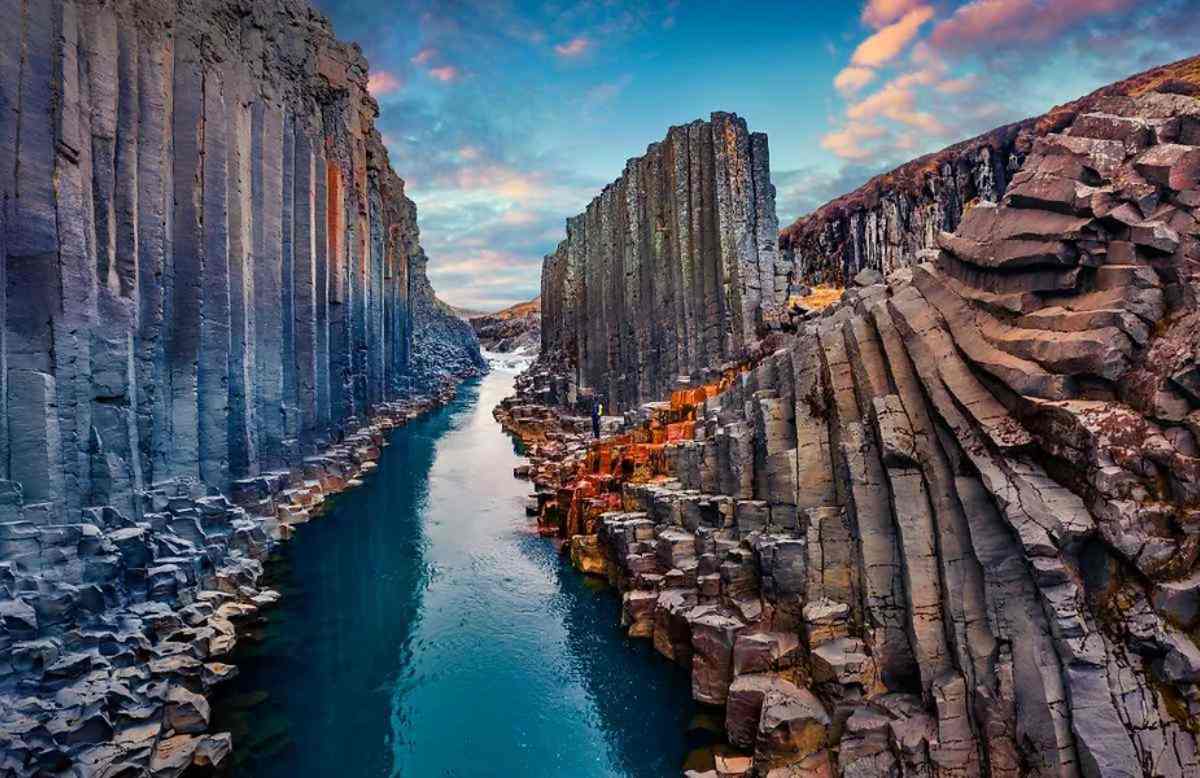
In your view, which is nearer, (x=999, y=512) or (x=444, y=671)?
(x=999, y=512)

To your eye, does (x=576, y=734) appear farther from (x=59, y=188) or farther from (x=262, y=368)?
(x=262, y=368)

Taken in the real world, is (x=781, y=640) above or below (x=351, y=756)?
above

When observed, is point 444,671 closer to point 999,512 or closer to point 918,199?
point 999,512

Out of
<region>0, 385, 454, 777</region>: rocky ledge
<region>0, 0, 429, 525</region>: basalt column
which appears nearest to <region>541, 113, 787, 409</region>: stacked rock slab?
<region>0, 0, 429, 525</region>: basalt column

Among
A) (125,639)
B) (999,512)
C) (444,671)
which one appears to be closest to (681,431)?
(444,671)

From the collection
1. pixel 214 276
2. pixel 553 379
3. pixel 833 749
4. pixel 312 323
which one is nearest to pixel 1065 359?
pixel 833 749

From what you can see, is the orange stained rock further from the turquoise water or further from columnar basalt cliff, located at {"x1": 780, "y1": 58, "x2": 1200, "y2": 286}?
columnar basalt cliff, located at {"x1": 780, "y1": 58, "x2": 1200, "y2": 286}

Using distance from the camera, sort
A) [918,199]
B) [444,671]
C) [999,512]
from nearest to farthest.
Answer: [999,512] → [444,671] → [918,199]
